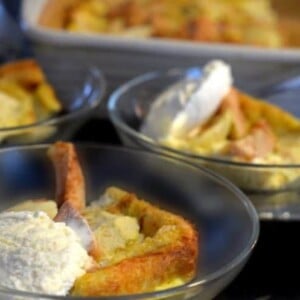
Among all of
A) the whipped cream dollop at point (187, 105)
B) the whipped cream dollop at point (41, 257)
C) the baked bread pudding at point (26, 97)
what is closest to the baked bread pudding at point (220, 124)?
the whipped cream dollop at point (187, 105)

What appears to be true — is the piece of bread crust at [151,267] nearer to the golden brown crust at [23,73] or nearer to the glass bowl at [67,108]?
the glass bowl at [67,108]

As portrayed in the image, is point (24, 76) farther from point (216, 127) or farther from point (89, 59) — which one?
point (216, 127)

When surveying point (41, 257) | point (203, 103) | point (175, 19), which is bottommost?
point (175, 19)

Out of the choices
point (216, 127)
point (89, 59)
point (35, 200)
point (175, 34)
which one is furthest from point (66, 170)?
point (175, 34)

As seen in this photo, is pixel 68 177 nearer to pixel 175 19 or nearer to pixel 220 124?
pixel 220 124

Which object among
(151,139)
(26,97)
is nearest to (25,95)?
(26,97)

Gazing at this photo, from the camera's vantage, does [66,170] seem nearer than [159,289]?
No

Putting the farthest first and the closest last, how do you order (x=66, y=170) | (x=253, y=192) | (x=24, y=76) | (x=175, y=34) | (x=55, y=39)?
(x=175, y=34), (x=55, y=39), (x=24, y=76), (x=253, y=192), (x=66, y=170)
